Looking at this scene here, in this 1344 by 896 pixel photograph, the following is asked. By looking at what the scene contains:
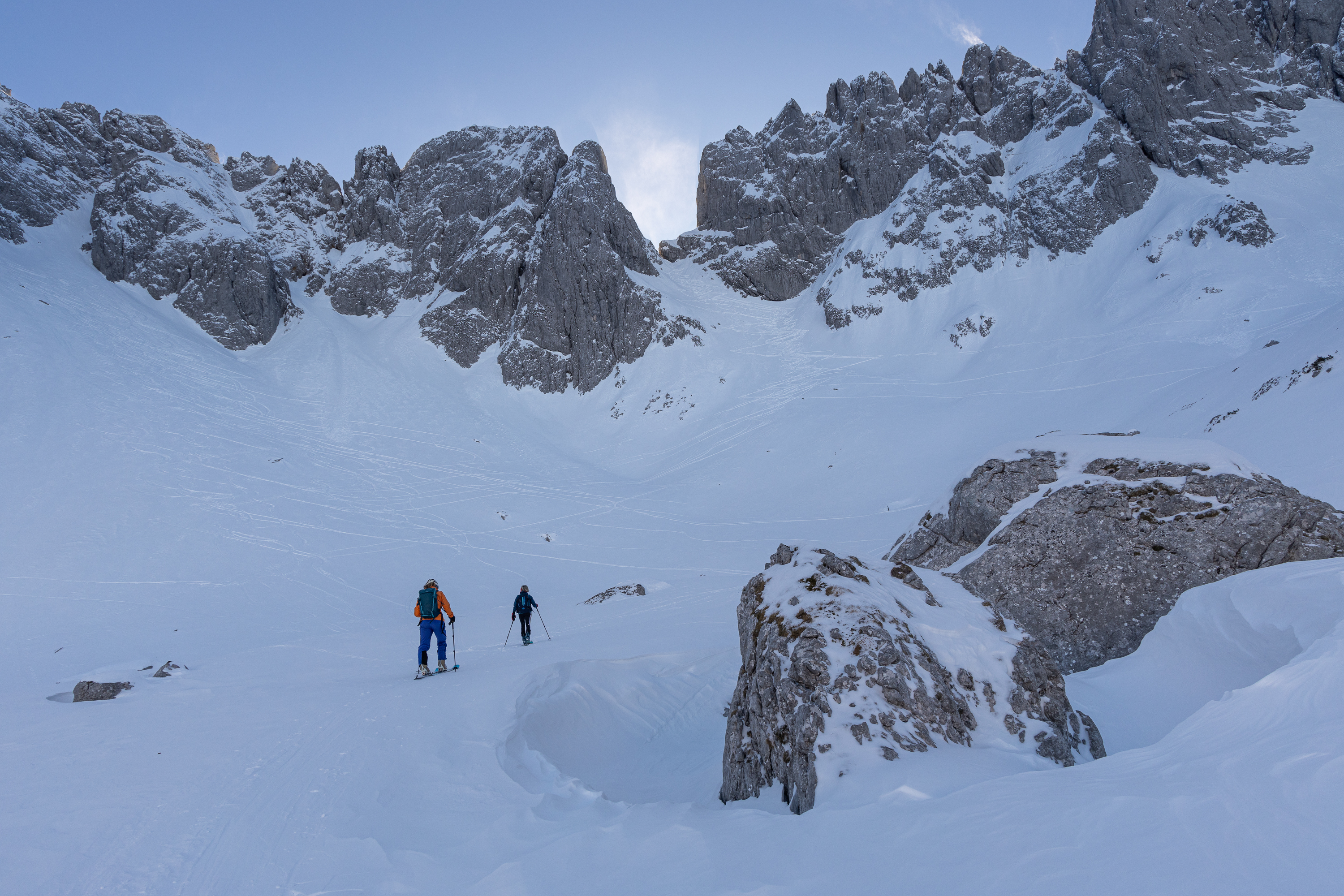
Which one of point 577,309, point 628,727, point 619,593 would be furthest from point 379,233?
point 628,727

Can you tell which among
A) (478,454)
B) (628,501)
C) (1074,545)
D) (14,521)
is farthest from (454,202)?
(1074,545)

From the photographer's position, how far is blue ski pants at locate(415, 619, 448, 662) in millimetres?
10062

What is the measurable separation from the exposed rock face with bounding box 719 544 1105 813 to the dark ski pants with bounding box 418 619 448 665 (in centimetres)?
644

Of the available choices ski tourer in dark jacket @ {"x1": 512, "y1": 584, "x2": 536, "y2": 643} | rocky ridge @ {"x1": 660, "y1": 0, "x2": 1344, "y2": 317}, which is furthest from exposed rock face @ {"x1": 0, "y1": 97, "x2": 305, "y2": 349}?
ski tourer in dark jacket @ {"x1": 512, "y1": 584, "x2": 536, "y2": 643}

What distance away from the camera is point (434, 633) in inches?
412

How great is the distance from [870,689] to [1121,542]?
5162 millimetres

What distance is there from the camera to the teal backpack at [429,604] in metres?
10.2

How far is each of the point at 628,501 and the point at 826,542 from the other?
39.6 feet

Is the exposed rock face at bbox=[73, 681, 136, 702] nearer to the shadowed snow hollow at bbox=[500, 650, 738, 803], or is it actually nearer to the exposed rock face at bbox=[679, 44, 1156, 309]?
the shadowed snow hollow at bbox=[500, 650, 738, 803]

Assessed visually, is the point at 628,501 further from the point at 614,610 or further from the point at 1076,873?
the point at 1076,873

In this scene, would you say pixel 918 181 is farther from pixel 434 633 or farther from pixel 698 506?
pixel 434 633

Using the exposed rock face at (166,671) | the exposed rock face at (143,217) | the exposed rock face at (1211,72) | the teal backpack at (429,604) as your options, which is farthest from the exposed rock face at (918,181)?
the exposed rock face at (166,671)

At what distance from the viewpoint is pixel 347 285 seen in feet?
174

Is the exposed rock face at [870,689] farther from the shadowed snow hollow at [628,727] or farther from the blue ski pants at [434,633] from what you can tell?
the blue ski pants at [434,633]
